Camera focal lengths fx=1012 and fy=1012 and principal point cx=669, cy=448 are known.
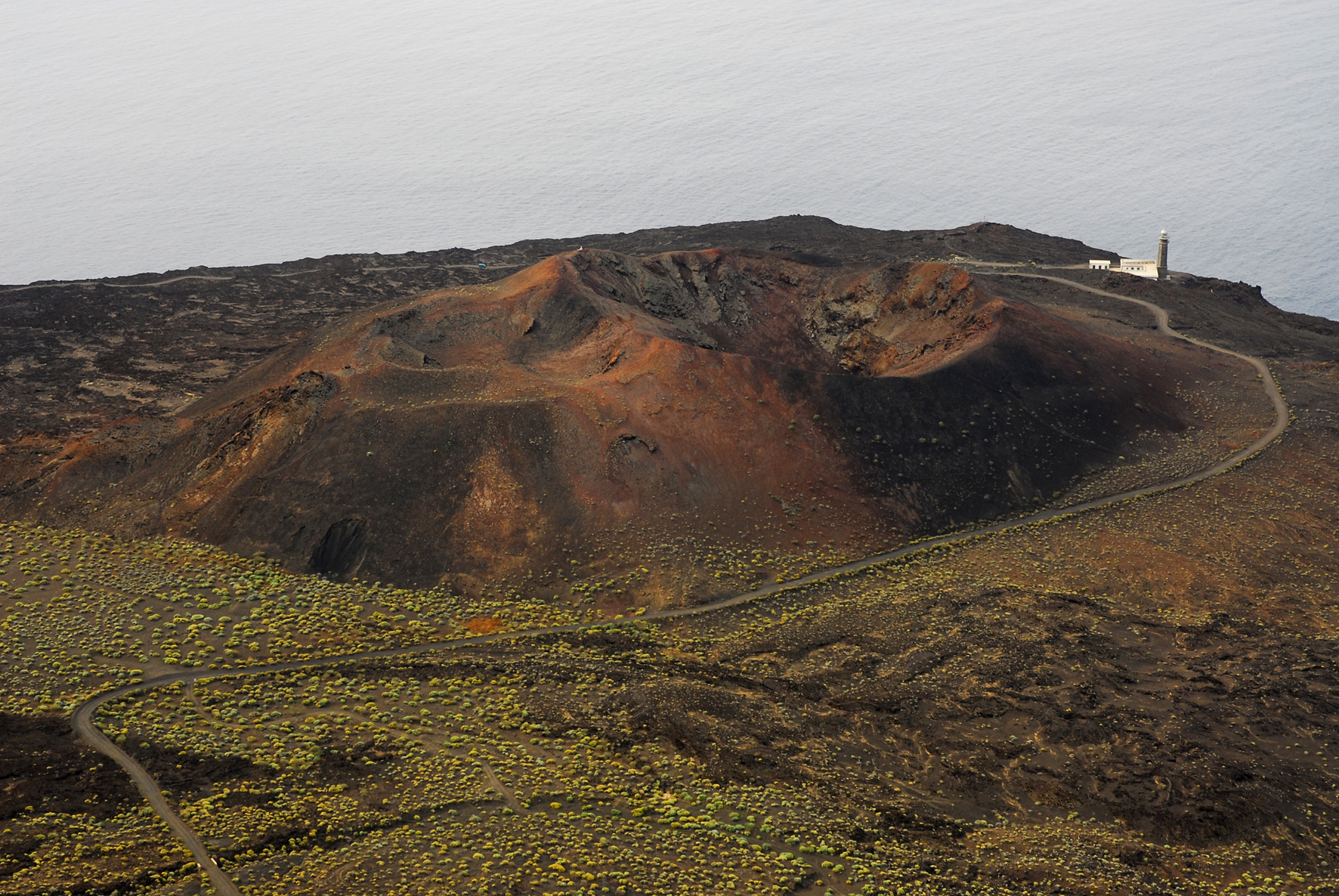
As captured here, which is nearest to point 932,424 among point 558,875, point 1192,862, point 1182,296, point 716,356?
point 716,356

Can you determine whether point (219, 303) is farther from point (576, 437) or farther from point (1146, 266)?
point (1146, 266)

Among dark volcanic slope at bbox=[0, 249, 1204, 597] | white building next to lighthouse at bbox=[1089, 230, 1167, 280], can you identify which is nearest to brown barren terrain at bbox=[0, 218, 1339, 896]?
dark volcanic slope at bbox=[0, 249, 1204, 597]

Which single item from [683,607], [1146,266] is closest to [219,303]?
[683,607]

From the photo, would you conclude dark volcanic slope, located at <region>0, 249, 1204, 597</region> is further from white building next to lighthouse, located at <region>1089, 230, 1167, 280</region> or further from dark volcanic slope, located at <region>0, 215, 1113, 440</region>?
white building next to lighthouse, located at <region>1089, 230, 1167, 280</region>

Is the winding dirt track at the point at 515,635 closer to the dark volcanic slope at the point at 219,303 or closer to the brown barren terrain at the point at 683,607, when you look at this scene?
Result: the brown barren terrain at the point at 683,607

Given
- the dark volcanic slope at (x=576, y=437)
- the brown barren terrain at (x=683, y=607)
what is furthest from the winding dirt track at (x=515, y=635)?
the dark volcanic slope at (x=576, y=437)

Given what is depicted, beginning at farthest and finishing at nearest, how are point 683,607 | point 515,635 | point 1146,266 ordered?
point 1146,266
point 683,607
point 515,635
